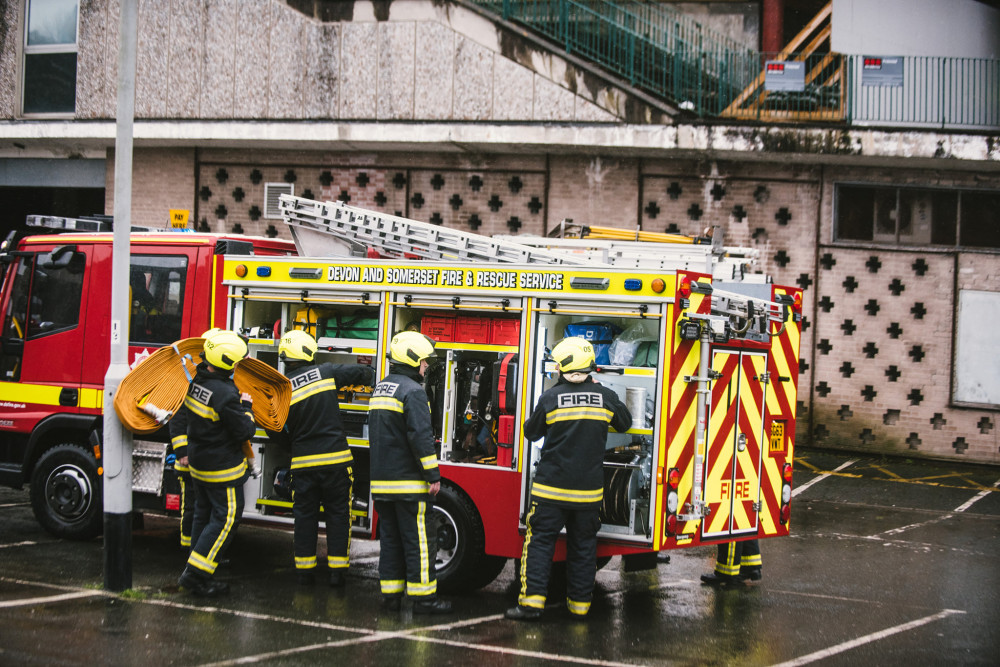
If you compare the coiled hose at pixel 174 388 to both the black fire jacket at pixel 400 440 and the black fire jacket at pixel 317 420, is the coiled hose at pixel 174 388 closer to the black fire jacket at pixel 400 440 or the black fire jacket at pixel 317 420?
the black fire jacket at pixel 317 420

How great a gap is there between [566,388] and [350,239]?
293cm

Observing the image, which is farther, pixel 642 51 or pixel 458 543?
pixel 642 51

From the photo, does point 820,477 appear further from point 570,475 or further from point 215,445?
point 215,445

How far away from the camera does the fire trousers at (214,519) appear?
23.0ft

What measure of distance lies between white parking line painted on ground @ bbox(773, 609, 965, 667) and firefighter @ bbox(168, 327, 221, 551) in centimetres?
422

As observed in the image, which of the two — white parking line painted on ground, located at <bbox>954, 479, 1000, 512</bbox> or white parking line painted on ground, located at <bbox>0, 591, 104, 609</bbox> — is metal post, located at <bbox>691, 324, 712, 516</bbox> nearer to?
white parking line painted on ground, located at <bbox>0, 591, 104, 609</bbox>

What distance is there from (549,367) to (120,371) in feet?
9.45

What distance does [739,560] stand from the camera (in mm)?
7883

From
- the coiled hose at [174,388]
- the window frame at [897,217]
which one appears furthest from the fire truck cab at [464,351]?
the window frame at [897,217]

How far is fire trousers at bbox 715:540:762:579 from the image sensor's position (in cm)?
785

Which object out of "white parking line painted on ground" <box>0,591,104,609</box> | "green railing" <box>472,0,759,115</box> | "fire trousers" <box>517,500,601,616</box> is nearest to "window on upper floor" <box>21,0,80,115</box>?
"green railing" <box>472,0,759,115</box>

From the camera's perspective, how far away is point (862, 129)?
14070mm

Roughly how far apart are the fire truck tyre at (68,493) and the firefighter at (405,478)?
9.60 ft

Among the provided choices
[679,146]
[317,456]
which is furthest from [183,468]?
[679,146]
